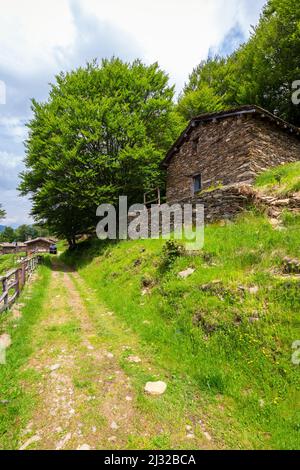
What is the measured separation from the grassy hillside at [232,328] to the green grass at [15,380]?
1913 millimetres

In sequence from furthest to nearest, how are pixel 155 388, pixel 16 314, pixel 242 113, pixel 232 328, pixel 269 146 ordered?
1. pixel 269 146
2. pixel 242 113
3. pixel 16 314
4. pixel 232 328
5. pixel 155 388

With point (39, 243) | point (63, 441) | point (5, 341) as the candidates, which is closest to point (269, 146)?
point (5, 341)

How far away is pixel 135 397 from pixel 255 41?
32063mm

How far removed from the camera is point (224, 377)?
4180mm

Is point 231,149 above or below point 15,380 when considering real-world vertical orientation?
above

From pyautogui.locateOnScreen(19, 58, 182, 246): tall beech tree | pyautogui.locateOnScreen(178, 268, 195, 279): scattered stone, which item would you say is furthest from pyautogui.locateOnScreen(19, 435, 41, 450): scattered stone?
pyautogui.locateOnScreen(19, 58, 182, 246): tall beech tree

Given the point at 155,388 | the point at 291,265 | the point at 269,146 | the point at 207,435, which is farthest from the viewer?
the point at 269,146

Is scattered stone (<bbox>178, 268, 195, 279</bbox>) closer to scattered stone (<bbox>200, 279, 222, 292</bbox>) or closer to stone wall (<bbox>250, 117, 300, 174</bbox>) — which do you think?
scattered stone (<bbox>200, 279, 222, 292</bbox>)

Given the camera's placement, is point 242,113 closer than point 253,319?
No

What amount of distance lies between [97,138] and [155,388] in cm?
1760

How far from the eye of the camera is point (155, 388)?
13.5ft

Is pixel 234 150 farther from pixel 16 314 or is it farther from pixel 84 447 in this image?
pixel 84 447

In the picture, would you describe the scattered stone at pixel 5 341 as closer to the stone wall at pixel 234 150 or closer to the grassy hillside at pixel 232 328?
the grassy hillside at pixel 232 328

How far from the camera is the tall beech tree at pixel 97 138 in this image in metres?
17.8
